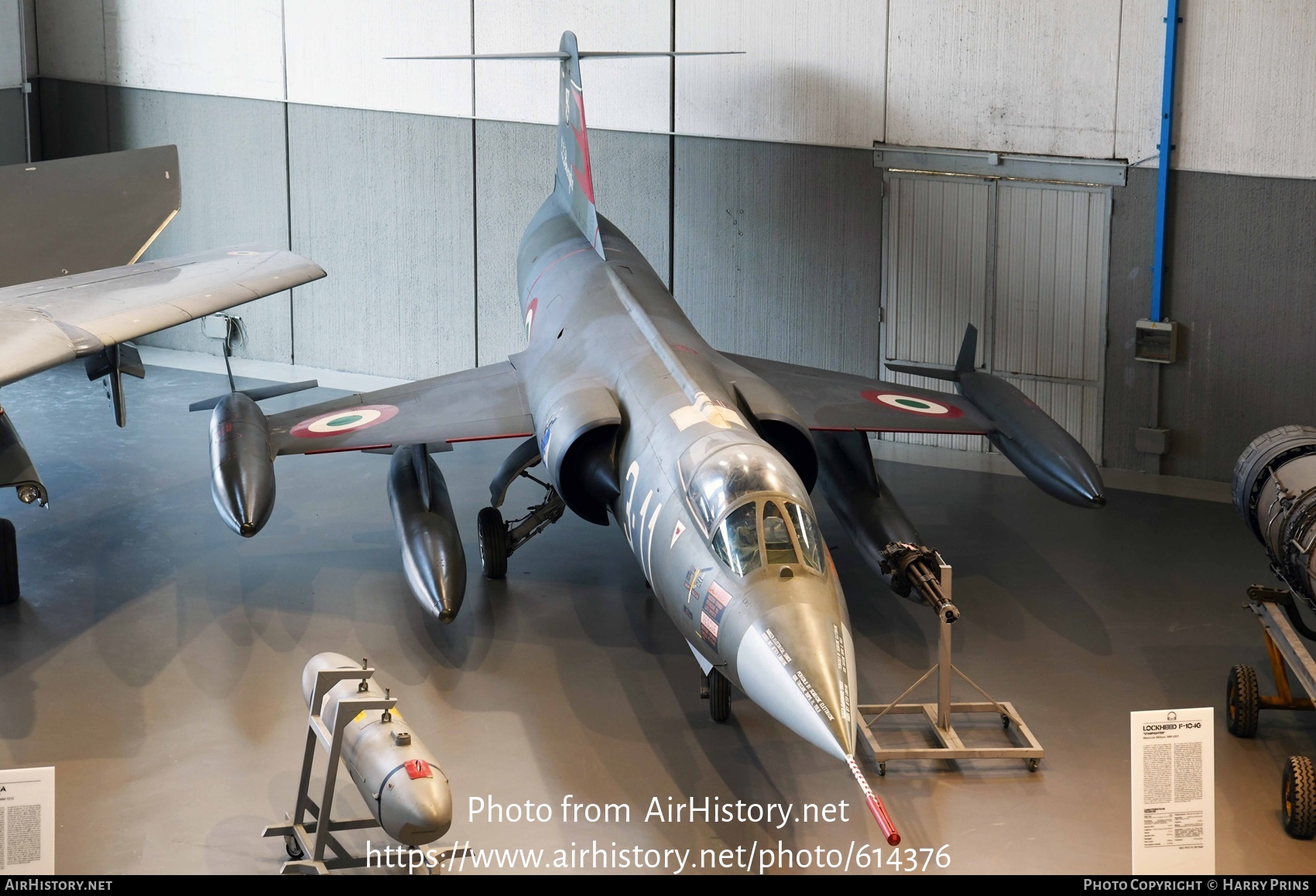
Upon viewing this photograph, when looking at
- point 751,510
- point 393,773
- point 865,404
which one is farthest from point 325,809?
point 865,404

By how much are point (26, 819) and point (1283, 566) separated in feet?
24.8

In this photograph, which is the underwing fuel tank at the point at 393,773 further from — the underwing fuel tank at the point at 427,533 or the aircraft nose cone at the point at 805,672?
the underwing fuel tank at the point at 427,533

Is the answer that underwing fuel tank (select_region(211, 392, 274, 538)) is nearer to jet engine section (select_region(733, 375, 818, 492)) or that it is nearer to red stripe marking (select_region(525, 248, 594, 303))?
red stripe marking (select_region(525, 248, 594, 303))

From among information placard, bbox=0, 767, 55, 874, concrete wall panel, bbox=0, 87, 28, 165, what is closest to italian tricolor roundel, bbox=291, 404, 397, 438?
information placard, bbox=0, 767, 55, 874

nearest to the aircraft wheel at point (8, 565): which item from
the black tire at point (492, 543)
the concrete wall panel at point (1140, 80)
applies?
the black tire at point (492, 543)

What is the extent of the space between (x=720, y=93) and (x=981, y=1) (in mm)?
2968

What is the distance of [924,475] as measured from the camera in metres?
14.6

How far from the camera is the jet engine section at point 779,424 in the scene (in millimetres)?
10562

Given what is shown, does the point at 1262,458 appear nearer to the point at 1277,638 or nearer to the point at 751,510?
the point at 1277,638

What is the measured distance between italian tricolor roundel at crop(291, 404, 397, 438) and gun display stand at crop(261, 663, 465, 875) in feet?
13.8

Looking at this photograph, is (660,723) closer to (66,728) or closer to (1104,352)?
(66,728)

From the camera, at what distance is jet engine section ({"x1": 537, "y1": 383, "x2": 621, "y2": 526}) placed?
10.2 meters

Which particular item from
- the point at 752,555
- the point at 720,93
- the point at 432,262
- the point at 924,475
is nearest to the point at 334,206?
the point at 432,262

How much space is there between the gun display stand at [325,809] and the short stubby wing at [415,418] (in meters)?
3.93
